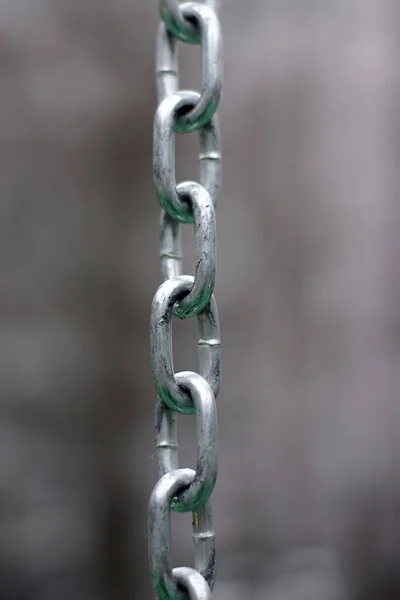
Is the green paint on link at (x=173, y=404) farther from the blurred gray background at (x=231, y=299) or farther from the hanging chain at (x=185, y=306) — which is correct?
the blurred gray background at (x=231, y=299)

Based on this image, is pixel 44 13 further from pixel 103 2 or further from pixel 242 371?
pixel 242 371

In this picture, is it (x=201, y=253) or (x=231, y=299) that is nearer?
(x=201, y=253)

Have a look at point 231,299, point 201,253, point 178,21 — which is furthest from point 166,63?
point 231,299

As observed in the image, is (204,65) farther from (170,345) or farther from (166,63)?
(170,345)

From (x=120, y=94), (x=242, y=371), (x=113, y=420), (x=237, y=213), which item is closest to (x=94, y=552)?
(x=113, y=420)

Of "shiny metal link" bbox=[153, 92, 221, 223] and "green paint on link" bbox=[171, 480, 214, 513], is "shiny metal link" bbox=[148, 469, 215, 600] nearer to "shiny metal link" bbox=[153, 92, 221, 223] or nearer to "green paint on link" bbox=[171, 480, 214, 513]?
"green paint on link" bbox=[171, 480, 214, 513]

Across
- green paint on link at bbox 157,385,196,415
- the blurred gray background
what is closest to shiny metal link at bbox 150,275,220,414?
green paint on link at bbox 157,385,196,415
